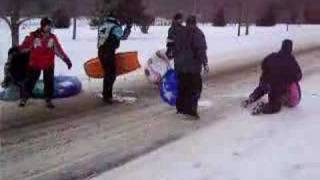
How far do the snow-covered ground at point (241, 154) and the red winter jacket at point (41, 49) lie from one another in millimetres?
3130

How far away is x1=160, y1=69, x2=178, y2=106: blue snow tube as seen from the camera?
13.4 m

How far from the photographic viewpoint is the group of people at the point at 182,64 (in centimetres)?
1248

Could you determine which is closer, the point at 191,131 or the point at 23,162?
the point at 23,162

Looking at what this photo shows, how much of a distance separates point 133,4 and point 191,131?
27.0 m

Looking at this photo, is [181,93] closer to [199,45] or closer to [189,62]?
[189,62]

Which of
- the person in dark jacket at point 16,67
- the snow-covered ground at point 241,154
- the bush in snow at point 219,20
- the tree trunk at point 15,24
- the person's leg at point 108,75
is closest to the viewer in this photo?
the snow-covered ground at point 241,154

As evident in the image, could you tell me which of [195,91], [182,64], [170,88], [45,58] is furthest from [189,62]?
[45,58]

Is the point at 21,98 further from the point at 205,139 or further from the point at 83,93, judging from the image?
the point at 205,139

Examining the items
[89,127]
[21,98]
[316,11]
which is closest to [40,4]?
[21,98]

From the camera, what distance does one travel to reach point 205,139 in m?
10.7

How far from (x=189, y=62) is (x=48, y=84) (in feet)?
8.32

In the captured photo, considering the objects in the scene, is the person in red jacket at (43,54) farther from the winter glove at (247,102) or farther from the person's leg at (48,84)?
the winter glove at (247,102)

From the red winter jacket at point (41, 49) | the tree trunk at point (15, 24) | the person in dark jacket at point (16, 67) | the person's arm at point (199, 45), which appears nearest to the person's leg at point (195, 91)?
the person's arm at point (199, 45)

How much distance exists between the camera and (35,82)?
13.5m
